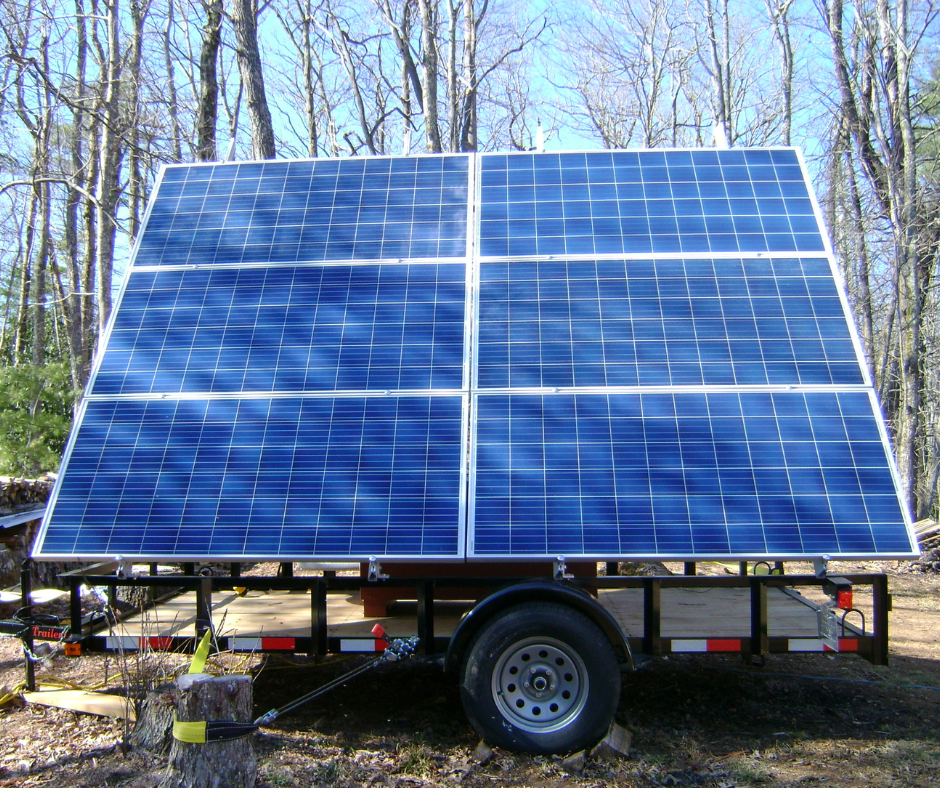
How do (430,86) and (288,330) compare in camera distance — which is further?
(430,86)

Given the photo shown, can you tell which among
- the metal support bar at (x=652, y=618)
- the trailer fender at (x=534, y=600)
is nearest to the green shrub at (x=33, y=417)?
the trailer fender at (x=534, y=600)

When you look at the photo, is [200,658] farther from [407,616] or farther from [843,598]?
[843,598]

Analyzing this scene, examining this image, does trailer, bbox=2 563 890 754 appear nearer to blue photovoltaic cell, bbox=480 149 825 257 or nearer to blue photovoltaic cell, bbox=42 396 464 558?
blue photovoltaic cell, bbox=42 396 464 558

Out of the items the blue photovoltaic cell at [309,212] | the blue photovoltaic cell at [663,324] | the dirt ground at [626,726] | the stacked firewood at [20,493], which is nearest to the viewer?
the dirt ground at [626,726]

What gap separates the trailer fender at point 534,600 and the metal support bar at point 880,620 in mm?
1700

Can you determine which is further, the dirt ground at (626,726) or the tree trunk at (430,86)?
the tree trunk at (430,86)

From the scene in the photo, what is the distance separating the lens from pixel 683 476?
503 centimetres

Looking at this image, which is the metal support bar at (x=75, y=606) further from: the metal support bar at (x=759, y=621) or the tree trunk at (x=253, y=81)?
the tree trunk at (x=253, y=81)

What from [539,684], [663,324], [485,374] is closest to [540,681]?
[539,684]

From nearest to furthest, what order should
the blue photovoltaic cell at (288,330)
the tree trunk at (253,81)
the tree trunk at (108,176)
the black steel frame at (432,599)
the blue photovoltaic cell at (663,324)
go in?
1. the black steel frame at (432,599)
2. the blue photovoltaic cell at (663,324)
3. the blue photovoltaic cell at (288,330)
4. the tree trunk at (253,81)
5. the tree trunk at (108,176)

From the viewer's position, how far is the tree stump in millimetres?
4129

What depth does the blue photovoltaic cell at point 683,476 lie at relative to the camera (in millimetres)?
4785

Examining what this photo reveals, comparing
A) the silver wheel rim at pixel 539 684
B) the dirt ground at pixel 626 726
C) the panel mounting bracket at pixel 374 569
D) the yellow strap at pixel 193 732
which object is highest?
the panel mounting bracket at pixel 374 569

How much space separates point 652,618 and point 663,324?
2.22m
